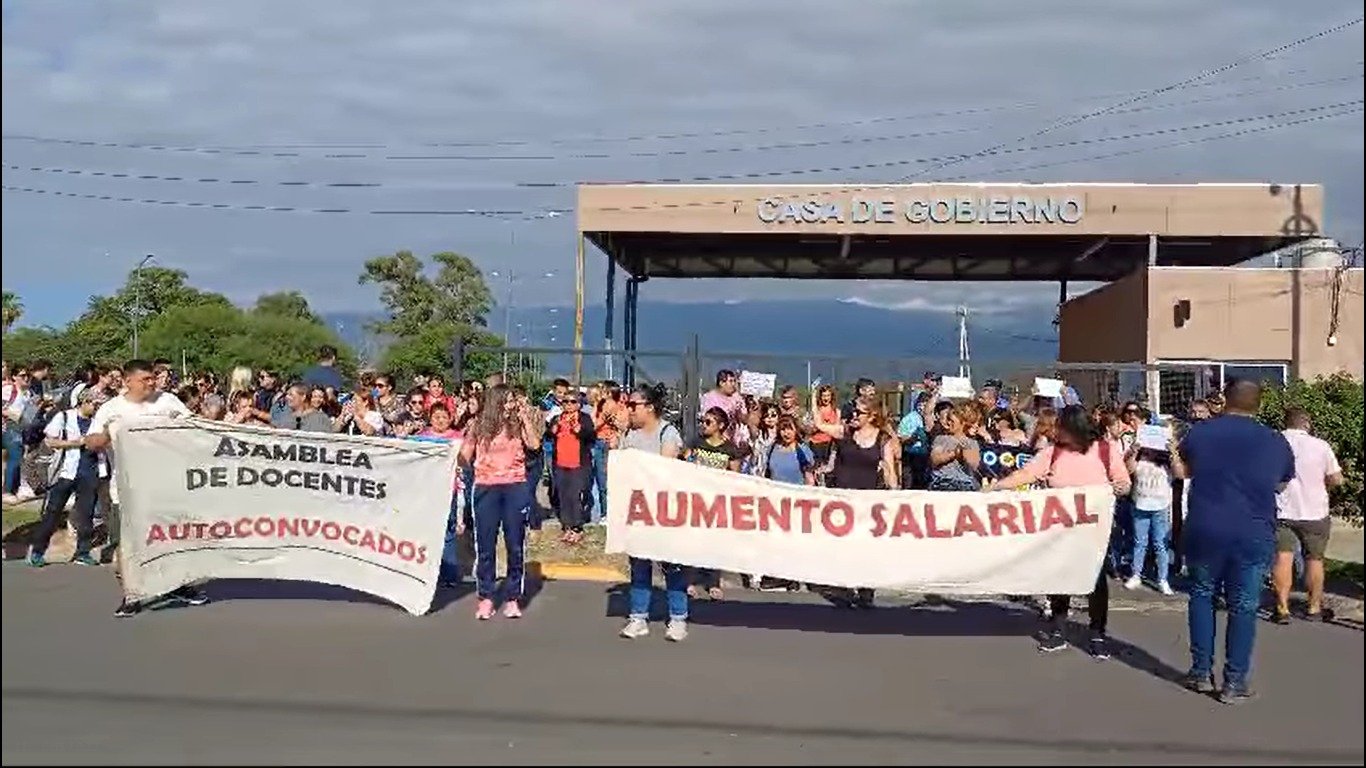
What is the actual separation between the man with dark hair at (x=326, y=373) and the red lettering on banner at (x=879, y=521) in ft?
20.8

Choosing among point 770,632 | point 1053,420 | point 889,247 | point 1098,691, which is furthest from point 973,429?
point 889,247

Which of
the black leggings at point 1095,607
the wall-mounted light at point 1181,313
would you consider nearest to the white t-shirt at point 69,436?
the black leggings at point 1095,607

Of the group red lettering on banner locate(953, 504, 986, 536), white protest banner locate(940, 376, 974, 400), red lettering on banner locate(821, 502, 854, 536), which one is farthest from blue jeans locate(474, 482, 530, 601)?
white protest banner locate(940, 376, 974, 400)

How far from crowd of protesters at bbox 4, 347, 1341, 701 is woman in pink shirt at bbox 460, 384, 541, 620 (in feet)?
0.04

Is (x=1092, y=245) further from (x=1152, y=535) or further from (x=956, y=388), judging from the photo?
(x=1152, y=535)

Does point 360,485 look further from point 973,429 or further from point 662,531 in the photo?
point 973,429

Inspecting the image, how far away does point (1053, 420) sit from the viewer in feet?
34.0

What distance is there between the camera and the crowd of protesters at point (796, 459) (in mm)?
7402

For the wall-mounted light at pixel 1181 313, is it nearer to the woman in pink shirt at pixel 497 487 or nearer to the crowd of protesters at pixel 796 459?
the crowd of protesters at pixel 796 459

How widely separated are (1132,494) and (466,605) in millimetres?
5851

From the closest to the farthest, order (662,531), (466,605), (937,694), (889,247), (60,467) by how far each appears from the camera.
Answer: (937,694) < (662,531) < (466,605) < (60,467) < (889,247)

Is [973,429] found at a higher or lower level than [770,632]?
higher

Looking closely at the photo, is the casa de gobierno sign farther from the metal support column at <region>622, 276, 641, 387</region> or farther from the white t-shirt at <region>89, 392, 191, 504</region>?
the white t-shirt at <region>89, 392, 191, 504</region>

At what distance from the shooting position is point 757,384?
1440cm
